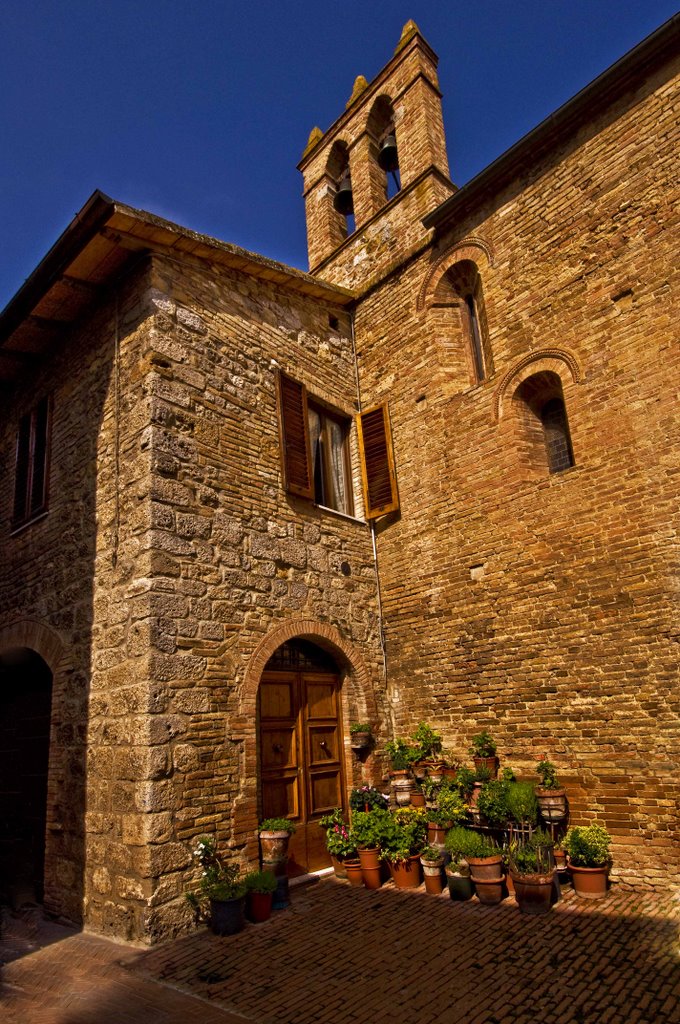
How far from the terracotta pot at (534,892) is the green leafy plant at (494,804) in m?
0.70

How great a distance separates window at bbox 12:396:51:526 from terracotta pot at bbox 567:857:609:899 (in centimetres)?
713

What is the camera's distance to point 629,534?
21.1ft

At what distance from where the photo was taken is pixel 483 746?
23.4 feet

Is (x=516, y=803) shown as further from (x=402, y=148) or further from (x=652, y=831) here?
(x=402, y=148)

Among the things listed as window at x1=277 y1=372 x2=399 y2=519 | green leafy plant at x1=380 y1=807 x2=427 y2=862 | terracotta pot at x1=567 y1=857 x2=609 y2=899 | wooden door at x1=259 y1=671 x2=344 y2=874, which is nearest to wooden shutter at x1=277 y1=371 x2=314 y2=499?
window at x1=277 y1=372 x2=399 y2=519

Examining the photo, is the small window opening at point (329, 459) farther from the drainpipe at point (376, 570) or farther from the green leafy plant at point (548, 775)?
the green leafy plant at point (548, 775)

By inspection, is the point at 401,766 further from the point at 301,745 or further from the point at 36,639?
the point at 36,639

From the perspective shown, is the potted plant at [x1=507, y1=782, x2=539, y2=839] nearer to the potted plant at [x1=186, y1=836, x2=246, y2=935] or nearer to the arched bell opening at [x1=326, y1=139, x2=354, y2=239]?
the potted plant at [x1=186, y1=836, x2=246, y2=935]

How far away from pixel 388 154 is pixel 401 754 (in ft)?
32.5

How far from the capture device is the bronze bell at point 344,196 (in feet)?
40.4

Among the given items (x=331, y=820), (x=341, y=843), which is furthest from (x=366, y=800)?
(x=341, y=843)

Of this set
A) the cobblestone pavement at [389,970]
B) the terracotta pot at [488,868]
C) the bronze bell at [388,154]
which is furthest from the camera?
the bronze bell at [388,154]

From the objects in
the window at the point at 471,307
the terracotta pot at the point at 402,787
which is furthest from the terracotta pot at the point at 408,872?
the window at the point at 471,307

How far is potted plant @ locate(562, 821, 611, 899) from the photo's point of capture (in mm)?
5723
